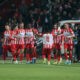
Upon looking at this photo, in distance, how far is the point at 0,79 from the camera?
1128cm

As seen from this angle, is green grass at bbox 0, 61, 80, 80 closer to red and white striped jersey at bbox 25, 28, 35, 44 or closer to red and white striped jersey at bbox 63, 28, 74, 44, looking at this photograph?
red and white striped jersey at bbox 63, 28, 74, 44

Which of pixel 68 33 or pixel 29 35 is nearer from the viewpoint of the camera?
pixel 68 33

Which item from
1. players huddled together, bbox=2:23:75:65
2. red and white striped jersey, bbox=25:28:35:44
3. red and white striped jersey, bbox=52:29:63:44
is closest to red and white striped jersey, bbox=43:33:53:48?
players huddled together, bbox=2:23:75:65

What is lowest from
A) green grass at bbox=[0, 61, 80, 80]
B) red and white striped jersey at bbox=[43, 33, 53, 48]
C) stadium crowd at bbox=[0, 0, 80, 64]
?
green grass at bbox=[0, 61, 80, 80]

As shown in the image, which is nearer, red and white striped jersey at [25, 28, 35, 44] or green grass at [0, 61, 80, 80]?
green grass at [0, 61, 80, 80]

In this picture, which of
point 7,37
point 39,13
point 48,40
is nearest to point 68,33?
point 48,40

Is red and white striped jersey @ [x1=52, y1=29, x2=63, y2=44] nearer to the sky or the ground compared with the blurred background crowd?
nearer to the ground

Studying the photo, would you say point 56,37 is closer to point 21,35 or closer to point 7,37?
point 21,35

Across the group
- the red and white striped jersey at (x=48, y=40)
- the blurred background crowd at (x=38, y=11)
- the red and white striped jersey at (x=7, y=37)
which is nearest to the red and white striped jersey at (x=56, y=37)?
the red and white striped jersey at (x=48, y=40)

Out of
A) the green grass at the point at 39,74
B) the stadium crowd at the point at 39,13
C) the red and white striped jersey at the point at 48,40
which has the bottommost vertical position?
the green grass at the point at 39,74

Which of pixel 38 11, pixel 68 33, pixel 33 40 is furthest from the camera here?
pixel 38 11

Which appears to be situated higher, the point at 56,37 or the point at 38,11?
the point at 38,11

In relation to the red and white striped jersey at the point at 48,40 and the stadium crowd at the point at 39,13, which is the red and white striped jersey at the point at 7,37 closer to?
the red and white striped jersey at the point at 48,40

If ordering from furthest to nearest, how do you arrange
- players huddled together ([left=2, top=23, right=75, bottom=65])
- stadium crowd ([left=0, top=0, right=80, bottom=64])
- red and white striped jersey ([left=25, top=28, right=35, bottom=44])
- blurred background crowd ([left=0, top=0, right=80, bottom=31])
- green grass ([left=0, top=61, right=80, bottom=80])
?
blurred background crowd ([left=0, top=0, right=80, bottom=31])
stadium crowd ([left=0, top=0, right=80, bottom=64])
red and white striped jersey ([left=25, top=28, right=35, bottom=44])
players huddled together ([left=2, top=23, right=75, bottom=65])
green grass ([left=0, top=61, right=80, bottom=80])
